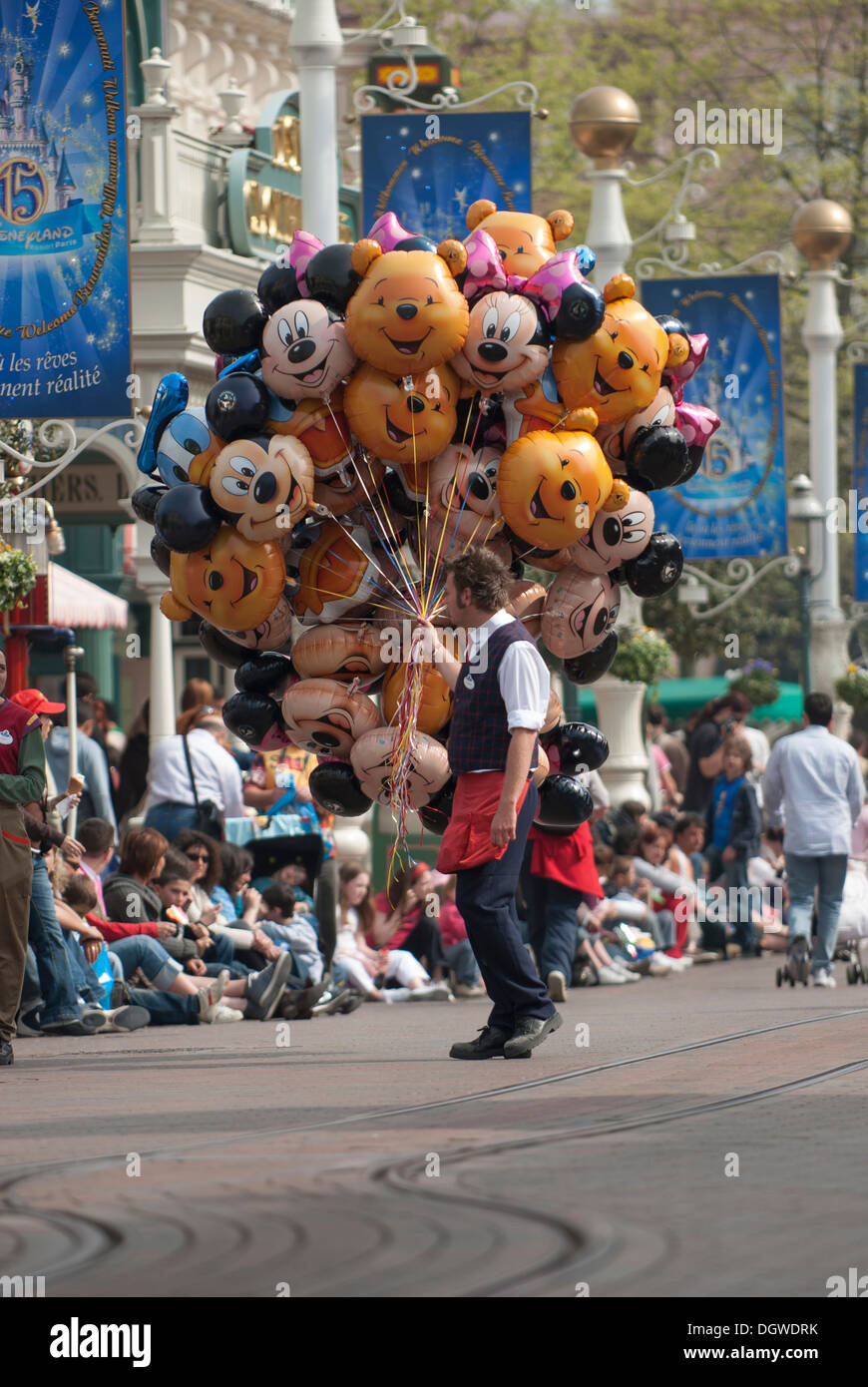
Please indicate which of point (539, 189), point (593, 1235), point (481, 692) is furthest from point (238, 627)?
point (539, 189)

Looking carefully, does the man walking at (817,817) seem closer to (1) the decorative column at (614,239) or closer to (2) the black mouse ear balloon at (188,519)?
(2) the black mouse ear balloon at (188,519)

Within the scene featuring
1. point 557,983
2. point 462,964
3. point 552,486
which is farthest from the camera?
point 462,964

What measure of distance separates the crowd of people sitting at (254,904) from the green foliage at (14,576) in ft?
3.01

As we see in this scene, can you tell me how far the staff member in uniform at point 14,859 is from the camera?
35.6 ft

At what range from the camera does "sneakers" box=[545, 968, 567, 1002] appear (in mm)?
13859

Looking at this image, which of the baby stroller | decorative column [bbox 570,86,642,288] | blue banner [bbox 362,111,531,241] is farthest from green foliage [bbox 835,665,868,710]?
blue banner [bbox 362,111,531,241]

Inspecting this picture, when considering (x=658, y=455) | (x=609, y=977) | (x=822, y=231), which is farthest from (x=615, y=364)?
(x=822, y=231)

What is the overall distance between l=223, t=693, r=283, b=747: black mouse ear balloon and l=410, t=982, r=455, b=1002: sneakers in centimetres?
489

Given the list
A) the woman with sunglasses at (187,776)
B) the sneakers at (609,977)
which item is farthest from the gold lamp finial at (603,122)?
the woman with sunglasses at (187,776)

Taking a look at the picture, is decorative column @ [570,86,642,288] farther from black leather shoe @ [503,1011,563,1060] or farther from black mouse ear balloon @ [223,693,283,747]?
black leather shoe @ [503,1011,563,1060]

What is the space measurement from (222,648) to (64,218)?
3.39 meters

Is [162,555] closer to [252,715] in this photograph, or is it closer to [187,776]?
[252,715]

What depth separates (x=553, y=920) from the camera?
14039mm

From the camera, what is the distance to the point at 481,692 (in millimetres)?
9977
